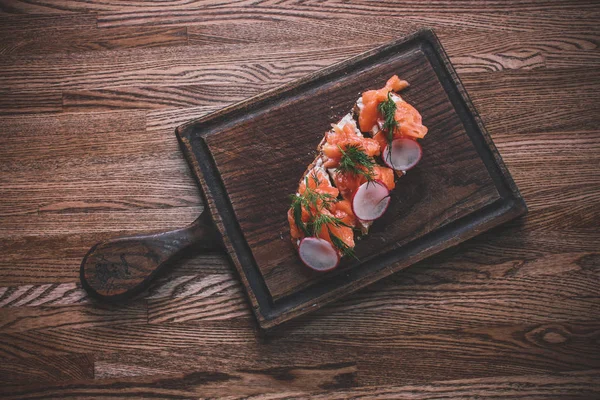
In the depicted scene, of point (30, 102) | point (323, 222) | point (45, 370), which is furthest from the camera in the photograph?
point (30, 102)

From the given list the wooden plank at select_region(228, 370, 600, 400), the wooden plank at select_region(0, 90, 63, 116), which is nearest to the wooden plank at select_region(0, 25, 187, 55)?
the wooden plank at select_region(0, 90, 63, 116)

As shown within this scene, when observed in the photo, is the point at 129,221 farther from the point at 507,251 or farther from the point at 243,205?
the point at 507,251

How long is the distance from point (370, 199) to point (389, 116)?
0.35 metres

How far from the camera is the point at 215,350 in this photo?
2258 millimetres

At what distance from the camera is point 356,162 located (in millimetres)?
2098

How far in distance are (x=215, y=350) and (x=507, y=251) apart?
1369 millimetres

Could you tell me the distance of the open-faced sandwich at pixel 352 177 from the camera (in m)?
2.07

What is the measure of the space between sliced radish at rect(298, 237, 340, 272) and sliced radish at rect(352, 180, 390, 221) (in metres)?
0.18

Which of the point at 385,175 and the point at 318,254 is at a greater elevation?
the point at 385,175

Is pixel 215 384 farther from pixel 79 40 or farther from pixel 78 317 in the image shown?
pixel 79 40

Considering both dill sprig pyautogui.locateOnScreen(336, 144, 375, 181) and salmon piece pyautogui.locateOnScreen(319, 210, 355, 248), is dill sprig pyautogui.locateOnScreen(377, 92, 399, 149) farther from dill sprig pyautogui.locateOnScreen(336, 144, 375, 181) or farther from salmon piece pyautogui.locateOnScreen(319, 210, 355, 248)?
salmon piece pyautogui.locateOnScreen(319, 210, 355, 248)

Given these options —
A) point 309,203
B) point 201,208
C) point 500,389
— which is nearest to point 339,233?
point 309,203

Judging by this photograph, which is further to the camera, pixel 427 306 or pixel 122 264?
pixel 427 306

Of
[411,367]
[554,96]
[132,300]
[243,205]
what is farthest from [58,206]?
[554,96]
